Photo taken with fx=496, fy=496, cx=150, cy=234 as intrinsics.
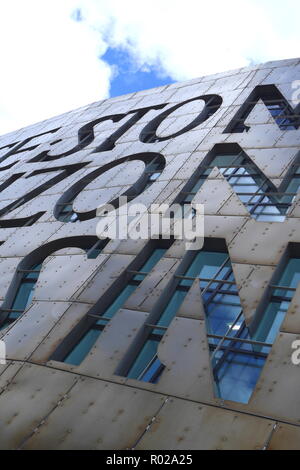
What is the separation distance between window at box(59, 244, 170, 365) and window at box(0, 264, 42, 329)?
295 cm

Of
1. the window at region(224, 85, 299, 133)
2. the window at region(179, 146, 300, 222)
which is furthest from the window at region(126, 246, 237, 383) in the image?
the window at region(224, 85, 299, 133)

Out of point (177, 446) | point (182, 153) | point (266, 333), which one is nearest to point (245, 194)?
point (182, 153)

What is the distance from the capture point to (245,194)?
50.2 feet

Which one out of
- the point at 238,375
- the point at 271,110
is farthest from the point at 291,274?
the point at 271,110

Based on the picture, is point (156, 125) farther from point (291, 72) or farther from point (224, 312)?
point (224, 312)

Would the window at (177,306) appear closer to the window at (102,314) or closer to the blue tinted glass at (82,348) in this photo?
the window at (102,314)

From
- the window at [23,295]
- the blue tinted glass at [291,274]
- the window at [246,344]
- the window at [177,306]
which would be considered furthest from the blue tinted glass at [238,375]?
the window at [23,295]

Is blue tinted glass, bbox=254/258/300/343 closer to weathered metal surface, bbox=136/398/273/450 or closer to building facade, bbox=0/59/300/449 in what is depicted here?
building facade, bbox=0/59/300/449

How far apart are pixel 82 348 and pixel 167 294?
245 centimetres

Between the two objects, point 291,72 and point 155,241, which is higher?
point 291,72

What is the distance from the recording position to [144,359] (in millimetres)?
10977

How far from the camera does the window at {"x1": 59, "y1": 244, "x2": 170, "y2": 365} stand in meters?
11.9

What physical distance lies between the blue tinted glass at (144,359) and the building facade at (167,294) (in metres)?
0.03
